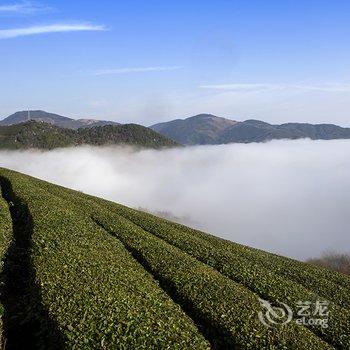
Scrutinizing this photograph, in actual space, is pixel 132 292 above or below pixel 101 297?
below

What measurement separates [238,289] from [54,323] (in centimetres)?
1787

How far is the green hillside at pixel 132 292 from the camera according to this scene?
27094 mm

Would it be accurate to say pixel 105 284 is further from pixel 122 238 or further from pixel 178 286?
pixel 122 238

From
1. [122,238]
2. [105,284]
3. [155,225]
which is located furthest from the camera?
[155,225]

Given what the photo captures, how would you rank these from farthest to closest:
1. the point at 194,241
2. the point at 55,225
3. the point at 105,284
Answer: the point at 194,241
the point at 55,225
the point at 105,284

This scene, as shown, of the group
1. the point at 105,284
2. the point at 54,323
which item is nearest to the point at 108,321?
the point at 54,323

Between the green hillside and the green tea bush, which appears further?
the green hillside

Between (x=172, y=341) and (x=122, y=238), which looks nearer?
(x=172, y=341)

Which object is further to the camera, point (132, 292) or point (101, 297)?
point (132, 292)

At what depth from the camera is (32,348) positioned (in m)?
26.6

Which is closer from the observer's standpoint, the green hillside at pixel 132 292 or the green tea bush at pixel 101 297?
the green tea bush at pixel 101 297

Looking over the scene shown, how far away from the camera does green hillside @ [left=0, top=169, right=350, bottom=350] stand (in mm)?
27094

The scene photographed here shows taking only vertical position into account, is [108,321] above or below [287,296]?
above

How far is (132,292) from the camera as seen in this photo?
3362cm
